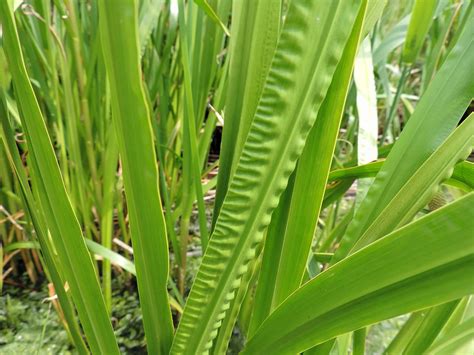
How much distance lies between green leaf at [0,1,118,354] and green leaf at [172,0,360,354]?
8 centimetres

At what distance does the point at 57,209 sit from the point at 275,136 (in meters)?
0.16

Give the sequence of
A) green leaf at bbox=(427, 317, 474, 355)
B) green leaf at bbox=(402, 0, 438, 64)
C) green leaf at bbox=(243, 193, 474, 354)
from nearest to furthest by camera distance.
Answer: green leaf at bbox=(243, 193, 474, 354)
green leaf at bbox=(427, 317, 474, 355)
green leaf at bbox=(402, 0, 438, 64)

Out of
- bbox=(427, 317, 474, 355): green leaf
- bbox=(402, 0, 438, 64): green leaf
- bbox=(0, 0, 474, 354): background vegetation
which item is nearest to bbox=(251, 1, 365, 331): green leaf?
bbox=(0, 0, 474, 354): background vegetation

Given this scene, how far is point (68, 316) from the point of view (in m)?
0.38

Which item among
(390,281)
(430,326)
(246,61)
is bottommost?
(430,326)

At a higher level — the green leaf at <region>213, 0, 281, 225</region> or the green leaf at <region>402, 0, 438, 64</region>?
the green leaf at <region>402, 0, 438, 64</region>

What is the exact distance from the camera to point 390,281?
0.22 m

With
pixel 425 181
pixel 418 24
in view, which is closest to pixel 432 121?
pixel 425 181

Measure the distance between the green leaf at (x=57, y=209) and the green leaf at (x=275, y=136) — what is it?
0.08m

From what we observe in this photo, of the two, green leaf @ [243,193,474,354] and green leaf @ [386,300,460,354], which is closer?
green leaf @ [243,193,474,354]

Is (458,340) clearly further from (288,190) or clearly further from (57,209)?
(57,209)

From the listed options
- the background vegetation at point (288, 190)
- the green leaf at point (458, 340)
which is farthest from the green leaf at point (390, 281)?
the green leaf at point (458, 340)

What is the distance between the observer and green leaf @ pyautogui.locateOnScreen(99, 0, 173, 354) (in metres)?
0.20

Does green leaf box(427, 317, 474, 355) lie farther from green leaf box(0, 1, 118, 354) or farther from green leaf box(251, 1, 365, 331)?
green leaf box(0, 1, 118, 354)
